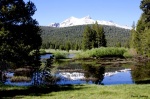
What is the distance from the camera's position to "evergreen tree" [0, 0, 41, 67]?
90.6 feet

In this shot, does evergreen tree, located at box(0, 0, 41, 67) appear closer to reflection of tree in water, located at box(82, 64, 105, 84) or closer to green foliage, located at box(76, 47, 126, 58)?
reflection of tree in water, located at box(82, 64, 105, 84)

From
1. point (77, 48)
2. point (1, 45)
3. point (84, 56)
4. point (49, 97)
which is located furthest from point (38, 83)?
point (77, 48)

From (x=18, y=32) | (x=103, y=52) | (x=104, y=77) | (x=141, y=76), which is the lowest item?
(x=104, y=77)

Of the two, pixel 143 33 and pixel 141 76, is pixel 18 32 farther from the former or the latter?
pixel 143 33

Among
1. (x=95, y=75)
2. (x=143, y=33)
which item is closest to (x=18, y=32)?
(x=95, y=75)

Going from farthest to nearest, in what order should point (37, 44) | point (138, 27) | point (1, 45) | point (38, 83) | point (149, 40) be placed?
point (138, 27) < point (149, 40) < point (38, 83) < point (37, 44) < point (1, 45)

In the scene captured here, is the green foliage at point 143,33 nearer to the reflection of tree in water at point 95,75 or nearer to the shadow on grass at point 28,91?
the reflection of tree in water at point 95,75

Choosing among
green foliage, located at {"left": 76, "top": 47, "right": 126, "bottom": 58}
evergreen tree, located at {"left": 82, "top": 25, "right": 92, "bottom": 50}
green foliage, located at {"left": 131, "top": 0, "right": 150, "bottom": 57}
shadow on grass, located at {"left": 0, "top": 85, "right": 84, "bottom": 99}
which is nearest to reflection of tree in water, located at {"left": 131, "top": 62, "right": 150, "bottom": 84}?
green foliage, located at {"left": 131, "top": 0, "right": 150, "bottom": 57}

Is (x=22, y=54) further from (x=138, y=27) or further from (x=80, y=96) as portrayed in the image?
(x=138, y=27)

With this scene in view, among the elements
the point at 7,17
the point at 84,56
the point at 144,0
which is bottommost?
the point at 84,56

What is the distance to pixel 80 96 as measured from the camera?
77.6ft

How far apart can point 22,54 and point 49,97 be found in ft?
23.4

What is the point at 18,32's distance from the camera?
28.4 metres

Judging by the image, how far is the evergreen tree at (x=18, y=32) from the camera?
27625 millimetres
